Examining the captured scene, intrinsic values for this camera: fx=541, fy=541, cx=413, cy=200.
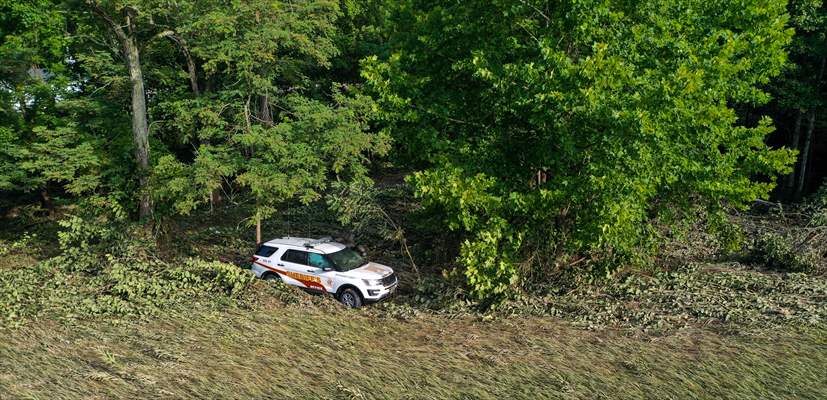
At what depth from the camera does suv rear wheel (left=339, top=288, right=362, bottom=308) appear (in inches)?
539

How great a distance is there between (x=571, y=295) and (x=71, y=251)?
14210 millimetres

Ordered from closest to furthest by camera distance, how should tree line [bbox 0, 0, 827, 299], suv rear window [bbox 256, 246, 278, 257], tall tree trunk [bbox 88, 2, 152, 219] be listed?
1. tree line [bbox 0, 0, 827, 299]
2. suv rear window [bbox 256, 246, 278, 257]
3. tall tree trunk [bbox 88, 2, 152, 219]

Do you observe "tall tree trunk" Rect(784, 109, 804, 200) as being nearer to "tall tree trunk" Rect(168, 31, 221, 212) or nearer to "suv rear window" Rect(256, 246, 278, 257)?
"suv rear window" Rect(256, 246, 278, 257)

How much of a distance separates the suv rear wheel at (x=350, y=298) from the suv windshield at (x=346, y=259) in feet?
1.98

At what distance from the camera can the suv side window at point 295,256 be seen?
574 inches

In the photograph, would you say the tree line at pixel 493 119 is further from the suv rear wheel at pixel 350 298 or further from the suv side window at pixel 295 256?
the suv rear wheel at pixel 350 298

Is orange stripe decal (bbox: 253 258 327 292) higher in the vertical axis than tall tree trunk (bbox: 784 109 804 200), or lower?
lower

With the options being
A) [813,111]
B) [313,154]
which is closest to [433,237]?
[313,154]

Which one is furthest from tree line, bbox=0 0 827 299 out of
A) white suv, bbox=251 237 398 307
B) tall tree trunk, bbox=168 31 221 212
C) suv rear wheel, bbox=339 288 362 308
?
suv rear wheel, bbox=339 288 362 308

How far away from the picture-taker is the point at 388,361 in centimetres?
994

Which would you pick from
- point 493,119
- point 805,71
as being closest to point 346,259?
point 493,119

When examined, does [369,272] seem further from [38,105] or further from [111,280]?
[38,105]

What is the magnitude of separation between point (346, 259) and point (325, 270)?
0.73 metres

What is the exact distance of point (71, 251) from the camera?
52.0ft
